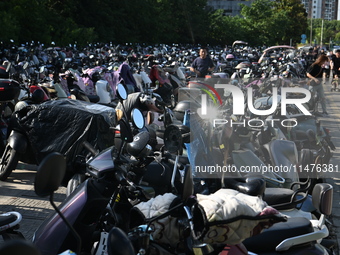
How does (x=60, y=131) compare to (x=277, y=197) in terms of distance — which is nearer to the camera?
(x=277, y=197)

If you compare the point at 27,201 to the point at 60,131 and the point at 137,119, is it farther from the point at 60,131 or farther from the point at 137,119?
the point at 137,119

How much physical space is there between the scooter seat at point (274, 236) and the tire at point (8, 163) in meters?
3.78

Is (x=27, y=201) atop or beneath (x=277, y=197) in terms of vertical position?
beneath

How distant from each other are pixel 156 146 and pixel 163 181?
2263 mm

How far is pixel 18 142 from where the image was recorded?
6.57m

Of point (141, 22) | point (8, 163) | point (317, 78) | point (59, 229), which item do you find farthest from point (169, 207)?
point (141, 22)

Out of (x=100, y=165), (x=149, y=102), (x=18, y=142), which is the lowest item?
(x=18, y=142)

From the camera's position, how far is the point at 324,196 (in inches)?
136

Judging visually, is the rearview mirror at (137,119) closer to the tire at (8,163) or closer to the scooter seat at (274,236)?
the scooter seat at (274,236)

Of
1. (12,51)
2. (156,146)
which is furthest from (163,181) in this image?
(12,51)

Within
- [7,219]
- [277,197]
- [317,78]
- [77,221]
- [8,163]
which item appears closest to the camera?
[77,221]

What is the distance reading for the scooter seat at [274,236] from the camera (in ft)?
12.1

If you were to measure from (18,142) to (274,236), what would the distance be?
148 inches

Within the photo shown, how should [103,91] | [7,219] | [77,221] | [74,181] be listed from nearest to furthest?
[77,221], [7,219], [74,181], [103,91]
